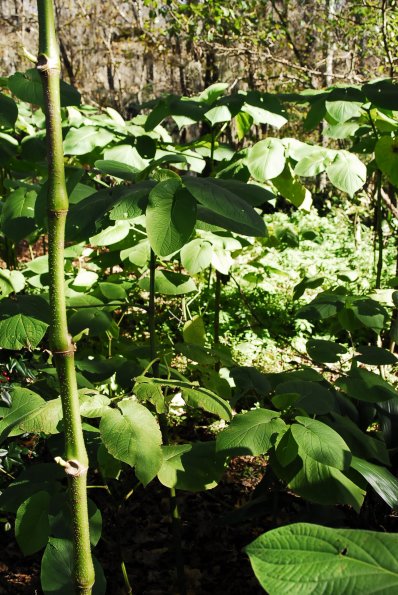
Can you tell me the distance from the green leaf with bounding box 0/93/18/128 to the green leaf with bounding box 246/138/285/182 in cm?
78

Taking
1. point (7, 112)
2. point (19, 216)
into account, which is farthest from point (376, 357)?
point (7, 112)

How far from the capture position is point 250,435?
1.17 m

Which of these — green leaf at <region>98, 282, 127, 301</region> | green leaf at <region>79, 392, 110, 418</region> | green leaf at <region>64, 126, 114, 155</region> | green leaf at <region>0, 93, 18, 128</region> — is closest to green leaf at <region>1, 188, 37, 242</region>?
green leaf at <region>0, 93, 18, 128</region>

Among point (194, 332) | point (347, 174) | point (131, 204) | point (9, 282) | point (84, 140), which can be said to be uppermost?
point (131, 204)

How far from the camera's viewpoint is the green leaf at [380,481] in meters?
1.34

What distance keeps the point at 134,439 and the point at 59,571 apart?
10.0 inches

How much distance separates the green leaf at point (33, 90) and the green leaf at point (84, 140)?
0.37 m

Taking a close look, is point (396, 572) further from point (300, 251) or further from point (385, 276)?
point (300, 251)

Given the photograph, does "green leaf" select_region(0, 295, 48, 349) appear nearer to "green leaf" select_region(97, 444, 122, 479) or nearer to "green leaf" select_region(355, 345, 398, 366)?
"green leaf" select_region(97, 444, 122, 479)

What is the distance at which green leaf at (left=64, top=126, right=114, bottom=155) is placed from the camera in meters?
2.20

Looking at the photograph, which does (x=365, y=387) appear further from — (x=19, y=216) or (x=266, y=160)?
(x=19, y=216)

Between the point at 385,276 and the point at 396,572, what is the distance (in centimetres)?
557

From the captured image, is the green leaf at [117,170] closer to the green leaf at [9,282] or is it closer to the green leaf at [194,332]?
the green leaf at [9,282]

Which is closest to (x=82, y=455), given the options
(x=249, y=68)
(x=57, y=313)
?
(x=57, y=313)
